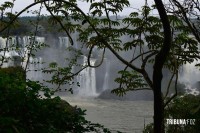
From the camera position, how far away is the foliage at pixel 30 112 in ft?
6.63

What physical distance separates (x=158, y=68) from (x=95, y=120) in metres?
12.3

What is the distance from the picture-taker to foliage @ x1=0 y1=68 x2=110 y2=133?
2021 mm

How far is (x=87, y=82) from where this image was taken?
2794cm

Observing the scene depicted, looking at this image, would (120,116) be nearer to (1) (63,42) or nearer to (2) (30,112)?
(2) (30,112)

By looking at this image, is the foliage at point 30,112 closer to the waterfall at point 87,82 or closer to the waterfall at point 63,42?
the waterfall at point 87,82

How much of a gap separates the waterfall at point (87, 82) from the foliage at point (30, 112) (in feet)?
77.1

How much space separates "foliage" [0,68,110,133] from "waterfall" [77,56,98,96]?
2349 centimetres

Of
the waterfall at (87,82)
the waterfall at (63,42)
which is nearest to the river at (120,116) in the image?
the waterfall at (87,82)

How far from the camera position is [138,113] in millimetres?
17047

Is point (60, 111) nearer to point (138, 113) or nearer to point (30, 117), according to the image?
point (30, 117)

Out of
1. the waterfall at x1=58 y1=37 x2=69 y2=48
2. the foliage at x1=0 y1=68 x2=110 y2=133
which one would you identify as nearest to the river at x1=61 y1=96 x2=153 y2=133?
the waterfall at x1=58 y1=37 x2=69 y2=48

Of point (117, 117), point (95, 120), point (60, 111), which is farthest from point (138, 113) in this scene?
point (60, 111)

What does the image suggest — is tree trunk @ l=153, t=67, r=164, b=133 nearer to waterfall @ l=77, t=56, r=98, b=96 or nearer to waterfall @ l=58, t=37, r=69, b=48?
waterfall @ l=77, t=56, r=98, b=96

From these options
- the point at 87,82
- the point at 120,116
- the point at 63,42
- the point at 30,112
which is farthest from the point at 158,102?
the point at 63,42
